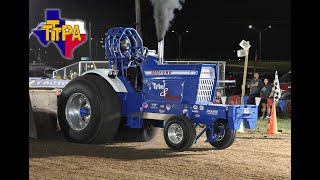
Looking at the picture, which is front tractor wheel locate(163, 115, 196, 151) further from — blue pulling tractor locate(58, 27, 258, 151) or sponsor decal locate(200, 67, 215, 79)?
sponsor decal locate(200, 67, 215, 79)

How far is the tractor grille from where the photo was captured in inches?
386

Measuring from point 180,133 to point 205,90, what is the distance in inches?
40.3

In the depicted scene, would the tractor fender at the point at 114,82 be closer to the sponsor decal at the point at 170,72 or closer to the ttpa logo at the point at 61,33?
the sponsor decal at the point at 170,72

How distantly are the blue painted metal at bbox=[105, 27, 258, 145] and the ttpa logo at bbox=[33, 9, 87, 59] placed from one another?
1885 centimetres

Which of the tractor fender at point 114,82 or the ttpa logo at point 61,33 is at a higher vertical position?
the ttpa logo at point 61,33

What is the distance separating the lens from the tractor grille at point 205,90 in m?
9.81

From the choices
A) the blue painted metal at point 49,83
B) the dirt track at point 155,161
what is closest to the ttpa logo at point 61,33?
the blue painted metal at point 49,83

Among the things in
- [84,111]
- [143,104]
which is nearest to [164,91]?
[143,104]

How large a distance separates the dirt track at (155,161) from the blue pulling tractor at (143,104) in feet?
1.08

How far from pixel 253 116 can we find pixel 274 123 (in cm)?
340

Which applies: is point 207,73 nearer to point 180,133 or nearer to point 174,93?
point 174,93

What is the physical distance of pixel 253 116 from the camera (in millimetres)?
9773

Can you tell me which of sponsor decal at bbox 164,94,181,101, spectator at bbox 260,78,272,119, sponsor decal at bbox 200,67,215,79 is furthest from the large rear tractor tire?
spectator at bbox 260,78,272,119
